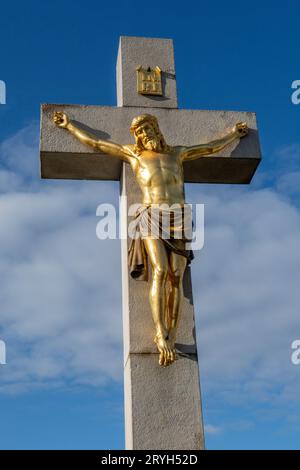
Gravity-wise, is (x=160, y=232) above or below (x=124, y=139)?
below

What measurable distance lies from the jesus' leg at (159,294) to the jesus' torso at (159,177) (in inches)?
19.1

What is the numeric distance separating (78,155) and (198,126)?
54.9 inches

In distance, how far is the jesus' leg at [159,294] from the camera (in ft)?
19.4

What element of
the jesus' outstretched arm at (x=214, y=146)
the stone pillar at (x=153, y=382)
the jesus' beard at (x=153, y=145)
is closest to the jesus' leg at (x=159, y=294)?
the stone pillar at (x=153, y=382)

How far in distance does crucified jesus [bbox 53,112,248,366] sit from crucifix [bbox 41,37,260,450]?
10mm

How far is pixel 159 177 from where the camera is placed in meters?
6.54

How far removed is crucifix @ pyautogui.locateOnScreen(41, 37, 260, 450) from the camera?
19.1 feet

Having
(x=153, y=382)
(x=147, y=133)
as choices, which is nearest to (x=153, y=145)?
(x=147, y=133)

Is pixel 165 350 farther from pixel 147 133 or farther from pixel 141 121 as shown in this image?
pixel 141 121

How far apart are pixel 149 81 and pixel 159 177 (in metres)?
1.52

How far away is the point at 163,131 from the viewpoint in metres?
7.16
